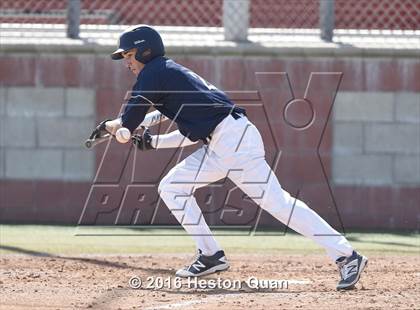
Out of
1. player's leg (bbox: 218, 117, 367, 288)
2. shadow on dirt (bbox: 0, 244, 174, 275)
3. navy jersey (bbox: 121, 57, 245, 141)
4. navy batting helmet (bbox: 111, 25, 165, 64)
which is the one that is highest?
navy batting helmet (bbox: 111, 25, 165, 64)

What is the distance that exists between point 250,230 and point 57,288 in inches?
164

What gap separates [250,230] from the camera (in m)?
10.7

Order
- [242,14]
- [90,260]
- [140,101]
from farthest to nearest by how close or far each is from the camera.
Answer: [242,14]
[90,260]
[140,101]

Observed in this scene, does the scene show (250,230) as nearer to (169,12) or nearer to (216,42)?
(216,42)

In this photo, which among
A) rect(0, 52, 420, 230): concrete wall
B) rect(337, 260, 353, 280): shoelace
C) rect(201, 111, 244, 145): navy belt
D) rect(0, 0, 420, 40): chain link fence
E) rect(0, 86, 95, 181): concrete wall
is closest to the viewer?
rect(337, 260, 353, 280): shoelace

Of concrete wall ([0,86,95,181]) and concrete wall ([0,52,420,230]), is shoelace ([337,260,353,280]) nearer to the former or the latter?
concrete wall ([0,52,420,230])

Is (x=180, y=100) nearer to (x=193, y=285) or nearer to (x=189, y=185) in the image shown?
(x=189, y=185)

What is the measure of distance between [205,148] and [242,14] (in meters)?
4.37

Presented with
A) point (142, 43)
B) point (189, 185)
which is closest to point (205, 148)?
point (189, 185)

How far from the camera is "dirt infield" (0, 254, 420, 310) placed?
6203mm

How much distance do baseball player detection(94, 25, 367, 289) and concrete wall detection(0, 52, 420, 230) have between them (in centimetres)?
370

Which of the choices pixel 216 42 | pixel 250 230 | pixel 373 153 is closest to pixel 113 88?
pixel 216 42

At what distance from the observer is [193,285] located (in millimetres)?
7102

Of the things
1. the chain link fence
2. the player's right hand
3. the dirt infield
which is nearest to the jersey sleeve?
the player's right hand
